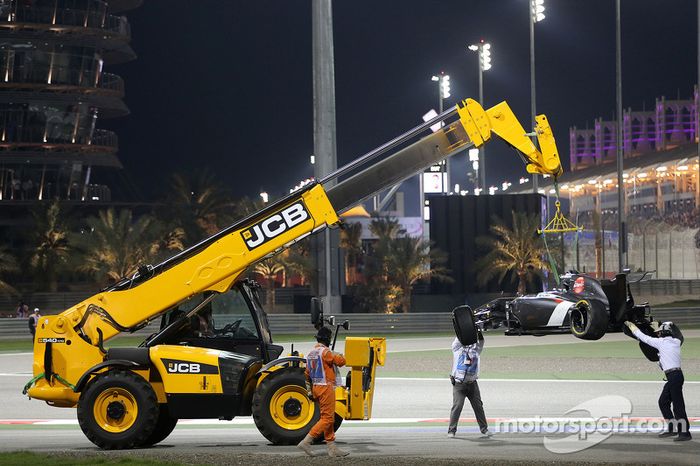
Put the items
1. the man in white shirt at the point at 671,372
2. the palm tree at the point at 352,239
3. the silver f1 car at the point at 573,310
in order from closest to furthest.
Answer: the silver f1 car at the point at 573,310 < the man in white shirt at the point at 671,372 < the palm tree at the point at 352,239

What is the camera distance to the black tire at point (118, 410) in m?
15.9

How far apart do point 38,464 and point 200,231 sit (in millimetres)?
63109

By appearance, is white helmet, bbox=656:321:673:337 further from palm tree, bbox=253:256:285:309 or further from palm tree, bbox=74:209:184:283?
palm tree, bbox=253:256:285:309

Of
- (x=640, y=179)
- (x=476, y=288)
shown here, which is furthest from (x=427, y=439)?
(x=640, y=179)

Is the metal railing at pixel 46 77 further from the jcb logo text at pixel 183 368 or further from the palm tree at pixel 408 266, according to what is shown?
the jcb logo text at pixel 183 368

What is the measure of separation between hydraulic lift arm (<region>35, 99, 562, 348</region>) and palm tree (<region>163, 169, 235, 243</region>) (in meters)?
60.2

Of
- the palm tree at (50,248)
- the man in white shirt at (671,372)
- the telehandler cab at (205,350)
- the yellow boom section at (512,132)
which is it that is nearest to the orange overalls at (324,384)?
the telehandler cab at (205,350)

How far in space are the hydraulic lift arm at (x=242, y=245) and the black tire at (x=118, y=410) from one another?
58 cm

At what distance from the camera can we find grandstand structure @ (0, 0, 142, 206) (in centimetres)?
7969

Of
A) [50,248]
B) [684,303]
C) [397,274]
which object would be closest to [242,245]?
[684,303]

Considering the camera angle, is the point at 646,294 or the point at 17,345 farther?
the point at 646,294

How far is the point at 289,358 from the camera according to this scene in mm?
16141

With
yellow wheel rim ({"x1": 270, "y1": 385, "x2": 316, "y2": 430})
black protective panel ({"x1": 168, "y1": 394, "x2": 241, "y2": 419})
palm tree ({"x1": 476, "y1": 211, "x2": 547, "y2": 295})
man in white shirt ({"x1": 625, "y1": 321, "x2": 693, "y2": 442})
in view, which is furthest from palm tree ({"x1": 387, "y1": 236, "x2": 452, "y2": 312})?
black protective panel ({"x1": 168, "y1": 394, "x2": 241, "y2": 419})

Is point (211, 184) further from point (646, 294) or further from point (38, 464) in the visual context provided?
point (38, 464)
